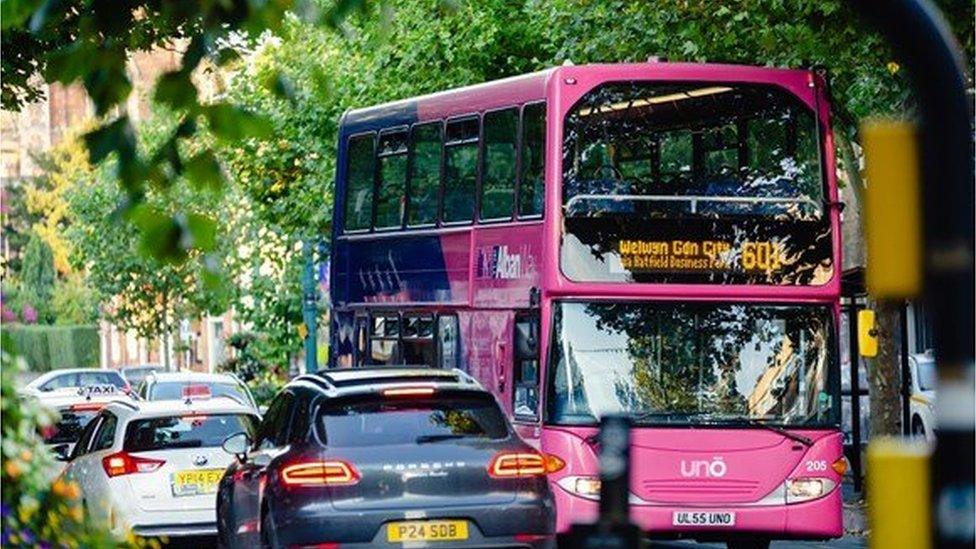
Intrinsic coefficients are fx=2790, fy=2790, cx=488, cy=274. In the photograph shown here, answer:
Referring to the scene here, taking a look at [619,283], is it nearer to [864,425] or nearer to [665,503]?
[665,503]

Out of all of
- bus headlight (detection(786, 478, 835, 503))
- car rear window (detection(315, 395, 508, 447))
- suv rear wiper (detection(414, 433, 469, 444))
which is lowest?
bus headlight (detection(786, 478, 835, 503))

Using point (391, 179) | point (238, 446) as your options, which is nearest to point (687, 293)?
point (238, 446)

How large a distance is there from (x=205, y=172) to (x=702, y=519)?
13.1m

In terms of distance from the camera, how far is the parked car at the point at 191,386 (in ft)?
144

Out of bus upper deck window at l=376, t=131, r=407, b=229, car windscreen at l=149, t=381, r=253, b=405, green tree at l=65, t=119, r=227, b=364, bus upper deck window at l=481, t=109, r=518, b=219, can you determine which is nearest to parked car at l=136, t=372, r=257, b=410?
car windscreen at l=149, t=381, r=253, b=405

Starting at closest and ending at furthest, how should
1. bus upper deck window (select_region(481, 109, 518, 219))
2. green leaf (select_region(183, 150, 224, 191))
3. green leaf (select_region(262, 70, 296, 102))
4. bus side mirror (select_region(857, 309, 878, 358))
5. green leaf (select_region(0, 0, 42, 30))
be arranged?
green leaf (select_region(183, 150, 224, 191)), green leaf (select_region(262, 70, 296, 102)), green leaf (select_region(0, 0, 42, 30)), bus upper deck window (select_region(481, 109, 518, 219)), bus side mirror (select_region(857, 309, 878, 358))

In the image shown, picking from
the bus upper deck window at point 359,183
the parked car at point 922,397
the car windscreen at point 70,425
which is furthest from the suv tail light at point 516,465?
the car windscreen at point 70,425

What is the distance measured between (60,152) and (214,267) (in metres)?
128

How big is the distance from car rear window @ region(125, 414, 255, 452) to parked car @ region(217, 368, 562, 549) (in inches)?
245

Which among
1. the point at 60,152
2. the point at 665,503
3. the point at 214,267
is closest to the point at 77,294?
the point at 60,152

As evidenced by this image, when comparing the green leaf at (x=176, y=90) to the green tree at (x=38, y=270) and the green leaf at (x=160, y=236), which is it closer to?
the green leaf at (x=160, y=236)

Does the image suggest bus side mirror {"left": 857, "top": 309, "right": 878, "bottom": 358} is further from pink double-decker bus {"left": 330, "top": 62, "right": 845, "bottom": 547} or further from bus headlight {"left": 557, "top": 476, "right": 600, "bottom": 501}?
bus headlight {"left": 557, "top": 476, "right": 600, "bottom": 501}

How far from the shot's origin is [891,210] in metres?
5.29

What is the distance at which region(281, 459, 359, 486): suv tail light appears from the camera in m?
16.7
